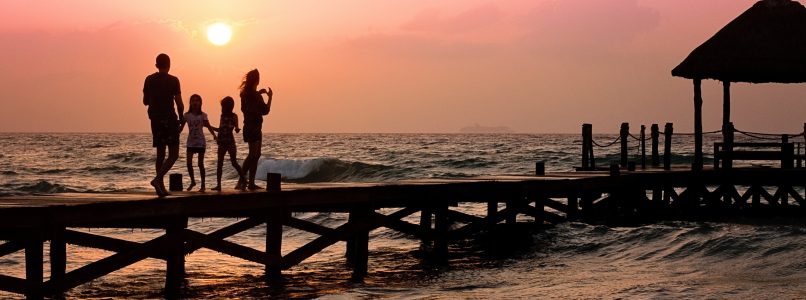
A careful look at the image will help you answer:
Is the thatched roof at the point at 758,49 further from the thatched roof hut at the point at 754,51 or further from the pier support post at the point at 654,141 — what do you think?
the pier support post at the point at 654,141

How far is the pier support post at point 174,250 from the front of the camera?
521 inches

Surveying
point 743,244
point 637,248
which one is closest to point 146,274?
point 637,248

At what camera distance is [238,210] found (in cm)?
1374

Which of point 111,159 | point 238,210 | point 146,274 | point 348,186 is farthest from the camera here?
point 111,159

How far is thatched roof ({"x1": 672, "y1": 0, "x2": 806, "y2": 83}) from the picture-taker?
23688 millimetres

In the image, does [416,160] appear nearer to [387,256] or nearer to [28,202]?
[387,256]

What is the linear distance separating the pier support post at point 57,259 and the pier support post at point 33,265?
0.18m

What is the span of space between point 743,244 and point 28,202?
12.2 m

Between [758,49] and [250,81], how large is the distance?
14.0 meters

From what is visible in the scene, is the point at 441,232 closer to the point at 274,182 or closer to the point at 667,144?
the point at 274,182

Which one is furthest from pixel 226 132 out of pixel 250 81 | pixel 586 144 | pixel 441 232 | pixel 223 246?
pixel 586 144

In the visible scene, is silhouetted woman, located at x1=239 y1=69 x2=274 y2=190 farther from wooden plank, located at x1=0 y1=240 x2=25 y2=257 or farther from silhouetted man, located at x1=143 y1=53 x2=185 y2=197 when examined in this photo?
wooden plank, located at x1=0 y1=240 x2=25 y2=257

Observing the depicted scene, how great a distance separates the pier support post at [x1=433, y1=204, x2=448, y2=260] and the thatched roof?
29.6ft

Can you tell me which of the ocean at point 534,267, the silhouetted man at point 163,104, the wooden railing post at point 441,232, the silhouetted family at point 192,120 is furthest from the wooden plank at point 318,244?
the silhouetted man at point 163,104
